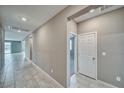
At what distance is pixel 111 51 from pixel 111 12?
1.34 metres

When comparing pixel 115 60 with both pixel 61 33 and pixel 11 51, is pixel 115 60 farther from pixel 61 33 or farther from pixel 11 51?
pixel 11 51

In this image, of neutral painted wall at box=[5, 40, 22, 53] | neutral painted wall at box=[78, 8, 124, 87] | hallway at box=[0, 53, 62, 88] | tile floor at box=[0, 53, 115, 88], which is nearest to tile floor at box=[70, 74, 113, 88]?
tile floor at box=[0, 53, 115, 88]

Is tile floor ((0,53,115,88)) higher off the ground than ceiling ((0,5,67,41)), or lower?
lower

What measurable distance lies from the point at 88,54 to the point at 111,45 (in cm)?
111

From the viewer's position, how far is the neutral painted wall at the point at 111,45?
272 centimetres

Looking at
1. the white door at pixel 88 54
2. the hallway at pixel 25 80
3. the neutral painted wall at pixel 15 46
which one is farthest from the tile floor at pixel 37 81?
the neutral painted wall at pixel 15 46

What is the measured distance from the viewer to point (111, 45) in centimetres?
297

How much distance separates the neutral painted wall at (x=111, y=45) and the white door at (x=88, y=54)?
23 centimetres

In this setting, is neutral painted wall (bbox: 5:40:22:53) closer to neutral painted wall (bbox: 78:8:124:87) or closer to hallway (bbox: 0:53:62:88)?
hallway (bbox: 0:53:62:88)

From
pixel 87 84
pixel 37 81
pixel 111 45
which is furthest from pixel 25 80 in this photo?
pixel 111 45

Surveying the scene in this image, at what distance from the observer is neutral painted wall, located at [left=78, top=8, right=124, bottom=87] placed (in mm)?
2721

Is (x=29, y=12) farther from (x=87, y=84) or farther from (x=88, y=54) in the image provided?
(x=87, y=84)

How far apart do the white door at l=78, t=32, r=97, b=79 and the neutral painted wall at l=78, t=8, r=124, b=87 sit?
0.23 m
